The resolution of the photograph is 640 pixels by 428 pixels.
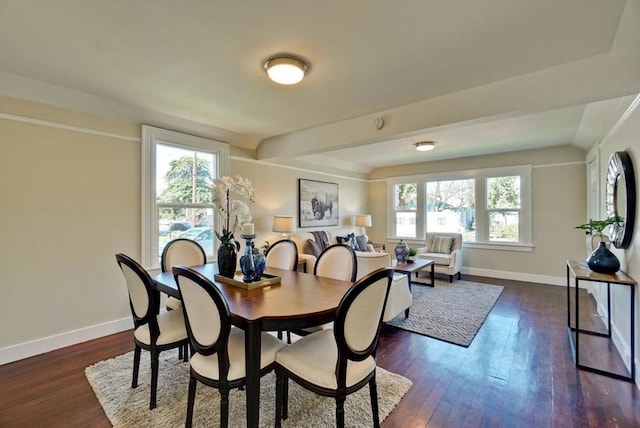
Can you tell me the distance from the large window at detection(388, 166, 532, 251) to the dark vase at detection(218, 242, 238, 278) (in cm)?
540

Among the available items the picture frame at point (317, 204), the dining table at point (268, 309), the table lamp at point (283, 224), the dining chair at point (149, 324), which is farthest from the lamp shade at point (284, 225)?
the dining chair at point (149, 324)

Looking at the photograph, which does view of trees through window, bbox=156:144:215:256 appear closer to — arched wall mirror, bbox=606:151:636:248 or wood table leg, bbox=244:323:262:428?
wood table leg, bbox=244:323:262:428

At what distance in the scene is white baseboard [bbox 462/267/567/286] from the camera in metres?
5.22

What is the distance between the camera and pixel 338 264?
2631 millimetres

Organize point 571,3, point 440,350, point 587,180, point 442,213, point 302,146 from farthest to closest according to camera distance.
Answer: point 442,213
point 587,180
point 302,146
point 440,350
point 571,3

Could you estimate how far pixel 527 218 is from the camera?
5496 millimetres

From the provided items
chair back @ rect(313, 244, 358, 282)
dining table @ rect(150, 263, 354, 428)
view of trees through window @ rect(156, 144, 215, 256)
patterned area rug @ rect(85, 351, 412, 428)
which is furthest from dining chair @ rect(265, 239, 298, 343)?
view of trees through window @ rect(156, 144, 215, 256)

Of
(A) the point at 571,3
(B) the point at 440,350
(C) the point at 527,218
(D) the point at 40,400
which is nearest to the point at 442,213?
(C) the point at 527,218

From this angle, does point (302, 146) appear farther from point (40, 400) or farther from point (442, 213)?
point (442, 213)

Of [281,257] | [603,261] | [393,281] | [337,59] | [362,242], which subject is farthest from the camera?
[362,242]

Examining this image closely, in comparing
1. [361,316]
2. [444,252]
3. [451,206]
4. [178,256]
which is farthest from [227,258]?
[451,206]

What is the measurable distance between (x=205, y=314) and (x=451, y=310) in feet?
11.0

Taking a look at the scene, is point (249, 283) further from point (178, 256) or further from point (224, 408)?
point (178, 256)

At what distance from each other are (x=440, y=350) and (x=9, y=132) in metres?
4.42
